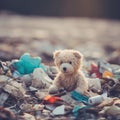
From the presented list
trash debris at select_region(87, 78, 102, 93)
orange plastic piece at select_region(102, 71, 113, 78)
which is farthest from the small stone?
orange plastic piece at select_region(102, 71, 113, 78)

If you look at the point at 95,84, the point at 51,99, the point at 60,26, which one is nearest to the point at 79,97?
the point at 51,99

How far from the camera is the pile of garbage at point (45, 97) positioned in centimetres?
611

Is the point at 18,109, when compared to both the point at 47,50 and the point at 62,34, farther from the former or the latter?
the point at 62,34

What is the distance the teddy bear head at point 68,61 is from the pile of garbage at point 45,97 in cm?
29

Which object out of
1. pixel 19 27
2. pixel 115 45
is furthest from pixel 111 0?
pixel 115 45

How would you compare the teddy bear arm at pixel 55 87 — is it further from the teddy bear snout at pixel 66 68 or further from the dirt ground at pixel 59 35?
the dirt ground at pixel 59 35

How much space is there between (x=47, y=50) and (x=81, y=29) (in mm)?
9023

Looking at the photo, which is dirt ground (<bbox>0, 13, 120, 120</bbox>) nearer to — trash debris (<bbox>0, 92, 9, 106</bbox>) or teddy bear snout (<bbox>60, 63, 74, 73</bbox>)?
trash debris (<bbox>0, 92, 9, 106</bbox>)

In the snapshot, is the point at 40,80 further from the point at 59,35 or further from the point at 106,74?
the point at 59,35

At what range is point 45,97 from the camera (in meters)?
6.45

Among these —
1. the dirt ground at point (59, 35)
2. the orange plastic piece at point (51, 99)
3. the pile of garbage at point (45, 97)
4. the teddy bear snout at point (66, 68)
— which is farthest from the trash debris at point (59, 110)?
the dirt ground at point (59, 35)

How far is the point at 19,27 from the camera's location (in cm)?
2128

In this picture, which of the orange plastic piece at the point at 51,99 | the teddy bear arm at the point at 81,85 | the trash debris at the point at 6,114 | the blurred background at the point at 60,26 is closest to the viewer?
the trash debris at the point at 6,114

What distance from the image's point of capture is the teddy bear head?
21.0ft
